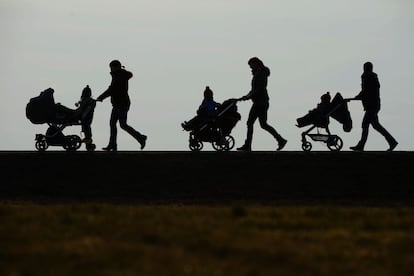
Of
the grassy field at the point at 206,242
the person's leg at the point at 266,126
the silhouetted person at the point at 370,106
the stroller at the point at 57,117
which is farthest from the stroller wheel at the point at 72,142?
the grassy field at the point at 206,242

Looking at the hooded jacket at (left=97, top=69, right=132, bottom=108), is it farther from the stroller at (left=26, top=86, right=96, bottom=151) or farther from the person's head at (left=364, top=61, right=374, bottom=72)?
the person's head at (left=364, top=61, right=374, bottom=72)

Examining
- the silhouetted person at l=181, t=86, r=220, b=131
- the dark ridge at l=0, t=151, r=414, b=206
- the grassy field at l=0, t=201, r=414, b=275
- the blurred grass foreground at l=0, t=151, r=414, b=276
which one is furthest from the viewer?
the silhouetted person at l=181, t=86, r=220, b=131

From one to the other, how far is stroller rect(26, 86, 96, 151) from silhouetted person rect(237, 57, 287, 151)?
154 inches

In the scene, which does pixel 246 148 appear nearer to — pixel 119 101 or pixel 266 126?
pixel 266 126

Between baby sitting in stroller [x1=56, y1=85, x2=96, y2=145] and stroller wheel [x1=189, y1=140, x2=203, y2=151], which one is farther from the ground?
baby sitting in stroller [x1=56, y1=85, x2=96, y2=145]

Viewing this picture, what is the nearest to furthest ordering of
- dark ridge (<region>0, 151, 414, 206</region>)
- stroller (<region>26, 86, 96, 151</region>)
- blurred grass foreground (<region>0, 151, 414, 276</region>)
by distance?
blurred grass foreground (<region>0, 151, 414, 276</region>)
dark ridge (<region>0, 151, 414, 206</region>)
stroller (<region>26, 86, 96, 151</region>)

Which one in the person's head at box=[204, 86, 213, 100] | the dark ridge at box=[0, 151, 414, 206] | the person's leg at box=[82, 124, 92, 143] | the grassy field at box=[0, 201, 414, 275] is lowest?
the grassy field at box=[0, 201, 414, 275]

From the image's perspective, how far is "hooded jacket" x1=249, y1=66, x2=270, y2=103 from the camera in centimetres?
2772

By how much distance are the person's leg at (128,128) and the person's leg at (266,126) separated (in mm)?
2592

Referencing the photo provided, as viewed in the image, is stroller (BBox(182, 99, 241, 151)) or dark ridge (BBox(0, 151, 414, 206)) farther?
stroller (BBox(182, 99, 241, 151))

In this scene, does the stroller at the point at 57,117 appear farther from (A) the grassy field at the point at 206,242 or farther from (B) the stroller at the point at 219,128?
(A) the grassy field at the point at 206,242

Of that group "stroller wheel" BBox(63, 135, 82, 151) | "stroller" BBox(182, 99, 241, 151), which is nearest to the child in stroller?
"stroller" BBox(182, 99, 241, 151)

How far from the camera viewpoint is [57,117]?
30.1 m

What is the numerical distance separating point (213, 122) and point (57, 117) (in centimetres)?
366
